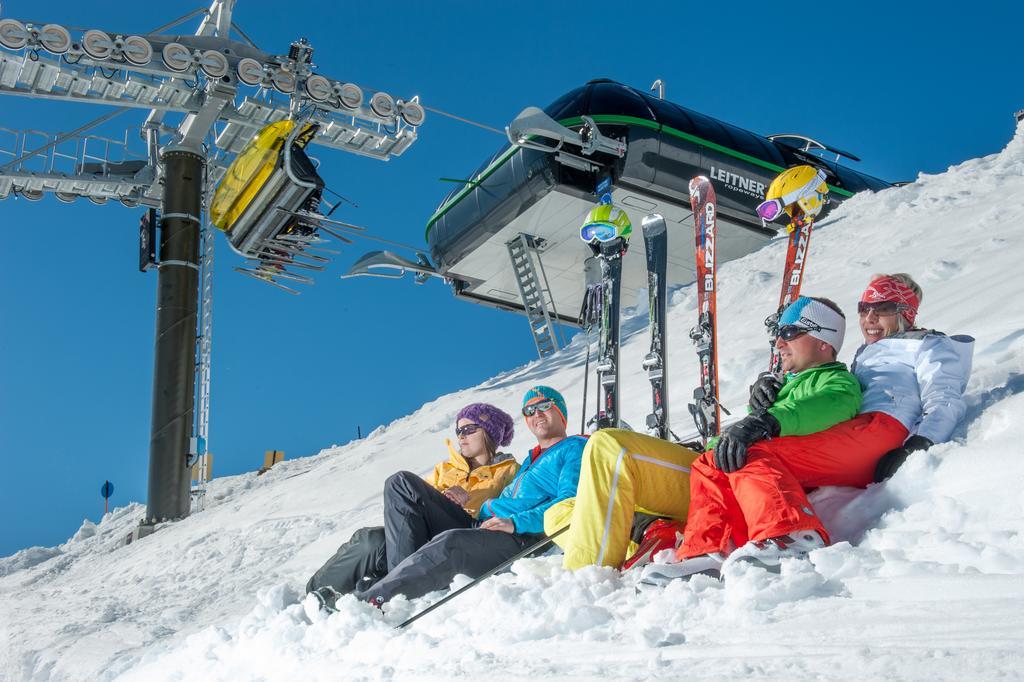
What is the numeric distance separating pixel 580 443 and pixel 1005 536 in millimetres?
1858

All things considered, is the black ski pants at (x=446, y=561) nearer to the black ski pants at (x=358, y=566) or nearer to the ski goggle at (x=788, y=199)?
the black ski pants at (x=358, y=566)

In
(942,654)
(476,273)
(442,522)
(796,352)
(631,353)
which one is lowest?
(942,654)

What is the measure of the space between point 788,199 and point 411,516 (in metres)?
3.66

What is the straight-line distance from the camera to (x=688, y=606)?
2.53 metres

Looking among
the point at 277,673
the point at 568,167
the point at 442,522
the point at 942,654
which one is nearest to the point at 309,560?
the point at 442,522

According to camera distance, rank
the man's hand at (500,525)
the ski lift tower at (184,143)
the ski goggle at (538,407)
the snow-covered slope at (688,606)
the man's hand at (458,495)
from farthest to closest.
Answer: the ski lift tower at (184,143) < the man's hand at (458,495) < the ski goggle at (538,407) < the man's hand at (500,525) < the snow-covered slope at (688,606)

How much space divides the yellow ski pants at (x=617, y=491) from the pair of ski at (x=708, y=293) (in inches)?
75.9

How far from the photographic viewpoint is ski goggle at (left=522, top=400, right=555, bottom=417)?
4395mm

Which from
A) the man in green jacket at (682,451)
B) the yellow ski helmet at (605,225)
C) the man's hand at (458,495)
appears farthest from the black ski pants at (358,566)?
the yellow ski helmet at (605,225)

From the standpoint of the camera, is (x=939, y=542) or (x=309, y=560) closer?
(x=939, y=542)

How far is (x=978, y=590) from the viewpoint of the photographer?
224 cm

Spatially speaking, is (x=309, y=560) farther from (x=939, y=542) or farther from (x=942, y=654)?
→ (x=942, y=654)

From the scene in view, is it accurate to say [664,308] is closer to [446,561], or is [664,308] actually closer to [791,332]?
[791,332]

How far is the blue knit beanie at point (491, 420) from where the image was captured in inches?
191
